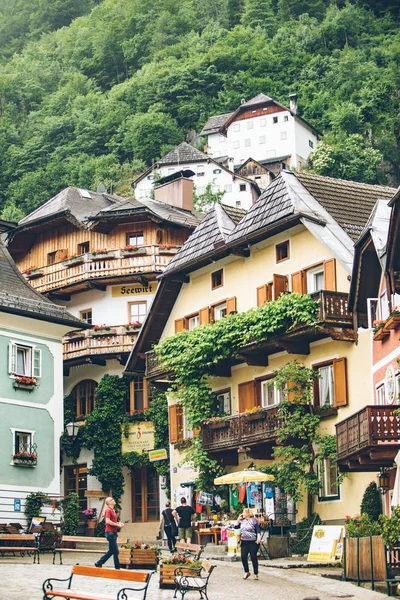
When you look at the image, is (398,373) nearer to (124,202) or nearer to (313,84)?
(124,202)

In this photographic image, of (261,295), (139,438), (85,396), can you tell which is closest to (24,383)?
(139,438)

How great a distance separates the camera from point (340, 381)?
33969mm

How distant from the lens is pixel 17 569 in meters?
25.1

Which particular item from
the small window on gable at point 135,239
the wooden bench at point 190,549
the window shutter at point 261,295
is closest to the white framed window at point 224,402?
the window shutter at point 261,295

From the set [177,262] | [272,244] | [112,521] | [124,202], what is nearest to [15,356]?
[177,262]

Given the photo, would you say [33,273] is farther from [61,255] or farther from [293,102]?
[293,102]

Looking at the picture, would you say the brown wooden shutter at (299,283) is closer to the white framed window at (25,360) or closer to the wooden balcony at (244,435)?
the wooden balcony at (244,435)

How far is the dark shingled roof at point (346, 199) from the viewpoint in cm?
3681

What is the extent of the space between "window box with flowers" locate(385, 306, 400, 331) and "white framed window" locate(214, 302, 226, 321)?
37.9 ft

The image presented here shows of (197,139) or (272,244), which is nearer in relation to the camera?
(272,244)

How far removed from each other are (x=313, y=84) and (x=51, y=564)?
110m

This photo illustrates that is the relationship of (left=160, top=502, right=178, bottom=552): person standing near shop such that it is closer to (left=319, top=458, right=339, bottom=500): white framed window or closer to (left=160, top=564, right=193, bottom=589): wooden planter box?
(left=319, top=458, right=339, bottom=500): white framed window

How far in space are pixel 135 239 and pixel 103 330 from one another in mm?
4517

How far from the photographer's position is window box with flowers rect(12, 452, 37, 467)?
38.8 metres
